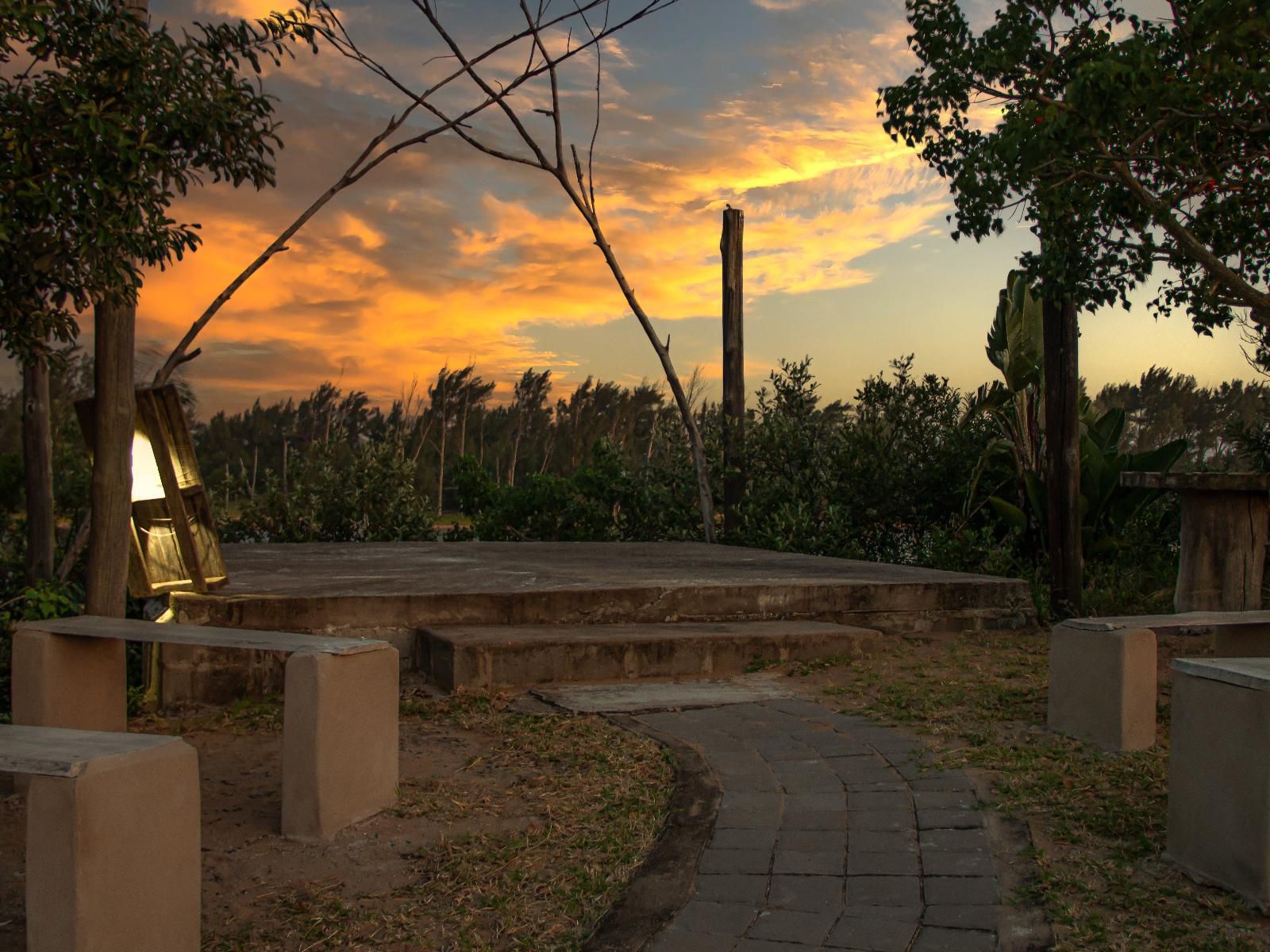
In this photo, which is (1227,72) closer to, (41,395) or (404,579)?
(404,579)

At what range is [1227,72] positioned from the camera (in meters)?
6.86

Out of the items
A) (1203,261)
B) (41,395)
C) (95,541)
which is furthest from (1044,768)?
(41,395)

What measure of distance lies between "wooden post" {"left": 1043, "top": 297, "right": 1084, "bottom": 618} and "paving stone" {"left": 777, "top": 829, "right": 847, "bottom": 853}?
5.24 metres

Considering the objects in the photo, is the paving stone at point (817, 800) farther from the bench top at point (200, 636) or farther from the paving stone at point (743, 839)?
the bench top at point (200, 636)

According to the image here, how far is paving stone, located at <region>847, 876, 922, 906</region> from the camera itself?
2.88m

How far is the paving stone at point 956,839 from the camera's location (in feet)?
10.6

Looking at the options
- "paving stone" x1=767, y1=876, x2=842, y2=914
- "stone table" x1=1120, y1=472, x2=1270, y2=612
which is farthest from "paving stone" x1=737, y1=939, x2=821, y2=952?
"stone table" x1=1120, y1=472, x2=1270, y2=612

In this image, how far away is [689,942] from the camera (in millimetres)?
2658

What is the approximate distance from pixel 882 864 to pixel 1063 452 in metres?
5.66

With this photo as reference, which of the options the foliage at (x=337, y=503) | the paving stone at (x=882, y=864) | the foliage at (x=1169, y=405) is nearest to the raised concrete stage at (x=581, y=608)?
the paving stone at (x=882, y=864)

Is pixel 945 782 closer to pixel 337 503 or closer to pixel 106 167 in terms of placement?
pixel 106 167

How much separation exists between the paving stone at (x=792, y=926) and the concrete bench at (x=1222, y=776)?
1.13 metres

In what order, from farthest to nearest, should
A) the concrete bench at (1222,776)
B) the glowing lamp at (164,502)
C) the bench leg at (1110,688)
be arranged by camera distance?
the glowing lamp at (164,502) < the bench leg at (1110,688) < the concrete bench at (1222,776)

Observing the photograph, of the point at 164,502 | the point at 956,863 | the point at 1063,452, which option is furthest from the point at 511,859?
the point at 1063,452
